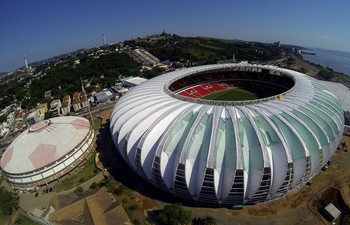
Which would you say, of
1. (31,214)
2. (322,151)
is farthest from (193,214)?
(31,214)

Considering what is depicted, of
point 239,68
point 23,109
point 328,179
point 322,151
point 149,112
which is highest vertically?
point 239,68

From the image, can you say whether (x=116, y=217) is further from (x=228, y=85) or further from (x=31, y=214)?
(x=228, y=85)

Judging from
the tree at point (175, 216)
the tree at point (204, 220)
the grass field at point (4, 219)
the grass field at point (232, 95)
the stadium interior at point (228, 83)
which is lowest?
the grass field at point (4, 219)

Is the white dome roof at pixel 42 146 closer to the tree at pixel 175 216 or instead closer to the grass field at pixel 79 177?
the grass field at pixel 79 177

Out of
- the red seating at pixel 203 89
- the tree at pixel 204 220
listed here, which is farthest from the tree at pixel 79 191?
the red seating at pixel 203 89

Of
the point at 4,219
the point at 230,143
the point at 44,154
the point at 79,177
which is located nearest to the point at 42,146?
the point at 44,154
